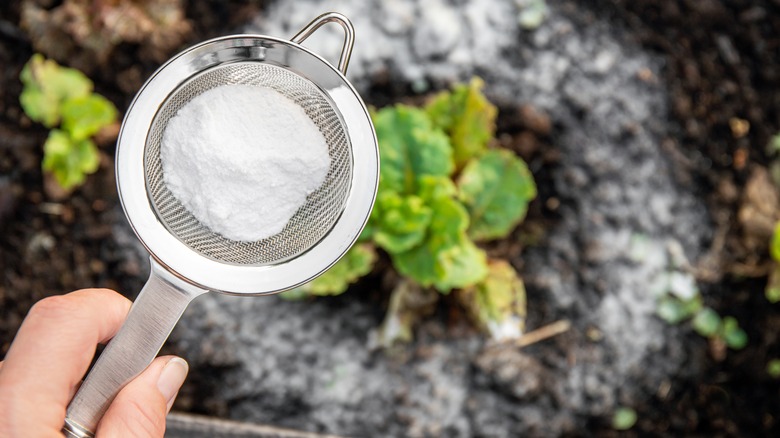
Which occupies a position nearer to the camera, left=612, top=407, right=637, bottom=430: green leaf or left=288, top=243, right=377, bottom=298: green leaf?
left=288, top=243, right=377, bottom=298: green leaf

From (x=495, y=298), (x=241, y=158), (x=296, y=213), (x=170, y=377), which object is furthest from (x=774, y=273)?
(x=170, y=377)

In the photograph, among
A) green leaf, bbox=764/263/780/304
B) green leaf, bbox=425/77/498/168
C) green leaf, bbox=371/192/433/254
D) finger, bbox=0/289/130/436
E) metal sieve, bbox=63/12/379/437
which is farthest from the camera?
green leaf, bbox=764/263/780/304

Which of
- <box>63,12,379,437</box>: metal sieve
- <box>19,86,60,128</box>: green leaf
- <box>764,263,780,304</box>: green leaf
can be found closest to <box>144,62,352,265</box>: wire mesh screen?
<box>63,12,379,437</box>: metal sieve

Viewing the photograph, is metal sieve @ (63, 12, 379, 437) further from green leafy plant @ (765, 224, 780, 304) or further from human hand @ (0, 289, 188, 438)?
green leafy plant @ (765, 224, 780, 304)

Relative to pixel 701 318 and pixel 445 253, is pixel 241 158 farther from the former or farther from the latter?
pixel 701 318

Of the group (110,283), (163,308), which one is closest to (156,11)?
(110,283)

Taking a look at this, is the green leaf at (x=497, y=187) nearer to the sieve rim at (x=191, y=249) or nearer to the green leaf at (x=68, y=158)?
the sieve rim at (x=191, y=249)
